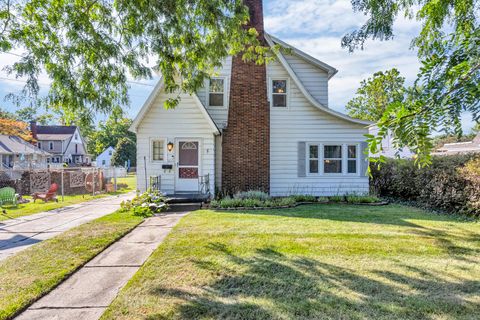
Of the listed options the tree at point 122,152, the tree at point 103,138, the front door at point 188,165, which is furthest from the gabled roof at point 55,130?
the front door at point 188,165

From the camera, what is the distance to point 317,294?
3660 millimetres

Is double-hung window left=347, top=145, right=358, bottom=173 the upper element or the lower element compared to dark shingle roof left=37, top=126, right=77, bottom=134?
lower

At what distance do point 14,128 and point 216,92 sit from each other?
3317 centimetres

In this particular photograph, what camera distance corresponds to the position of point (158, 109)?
37.0 ft

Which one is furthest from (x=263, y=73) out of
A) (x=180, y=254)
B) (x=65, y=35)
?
(x=180, y=254)

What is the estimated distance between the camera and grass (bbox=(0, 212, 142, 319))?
365cm

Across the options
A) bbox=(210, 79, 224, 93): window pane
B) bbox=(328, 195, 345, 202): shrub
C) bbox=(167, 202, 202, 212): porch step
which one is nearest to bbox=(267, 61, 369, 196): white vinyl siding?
bbox=(328, 195, 345, 202): shrub

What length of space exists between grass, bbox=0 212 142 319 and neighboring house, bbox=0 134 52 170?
95.2 ft

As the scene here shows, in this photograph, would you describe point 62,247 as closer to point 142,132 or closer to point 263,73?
point 142,132

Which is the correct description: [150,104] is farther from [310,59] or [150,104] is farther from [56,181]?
[56,181]

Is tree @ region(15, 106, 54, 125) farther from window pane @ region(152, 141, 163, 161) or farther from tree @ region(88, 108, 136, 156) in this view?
tree @ region(88, 108, 136, 156)

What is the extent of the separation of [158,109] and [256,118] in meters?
3.72

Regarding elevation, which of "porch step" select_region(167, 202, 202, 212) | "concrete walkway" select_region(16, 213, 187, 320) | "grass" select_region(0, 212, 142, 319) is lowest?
"concrete walkway" select_region(16, 213, 187, 320)

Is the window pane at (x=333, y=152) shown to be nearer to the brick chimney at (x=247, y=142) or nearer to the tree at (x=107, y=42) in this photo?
the brick chimney at (x=247, y=142)
